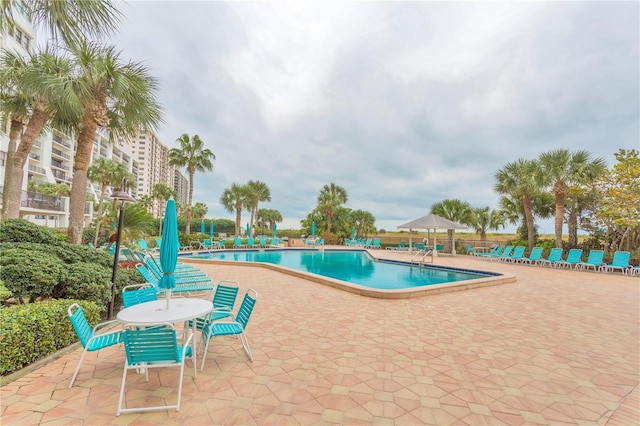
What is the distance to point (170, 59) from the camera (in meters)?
9.72

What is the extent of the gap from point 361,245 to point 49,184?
3708cm

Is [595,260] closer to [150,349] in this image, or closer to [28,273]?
[150,349]

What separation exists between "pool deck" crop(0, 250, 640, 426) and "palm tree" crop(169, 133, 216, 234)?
2008 cm

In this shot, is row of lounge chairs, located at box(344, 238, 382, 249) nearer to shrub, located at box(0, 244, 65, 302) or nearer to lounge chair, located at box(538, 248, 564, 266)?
lounge chair, located at box(538, 248, 564, 266)

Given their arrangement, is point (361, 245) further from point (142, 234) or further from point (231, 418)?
point (231, 418)

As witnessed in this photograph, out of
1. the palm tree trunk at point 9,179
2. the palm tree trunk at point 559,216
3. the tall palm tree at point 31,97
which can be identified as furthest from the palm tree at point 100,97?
the palm tree trunk at point 559,216

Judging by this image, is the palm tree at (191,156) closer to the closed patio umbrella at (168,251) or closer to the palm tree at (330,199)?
the palm tree at (330,199)

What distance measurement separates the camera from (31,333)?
9.67 ft

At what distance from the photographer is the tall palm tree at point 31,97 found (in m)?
5.99

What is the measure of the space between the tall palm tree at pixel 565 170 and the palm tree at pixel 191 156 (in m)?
22.8

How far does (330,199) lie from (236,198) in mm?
10530

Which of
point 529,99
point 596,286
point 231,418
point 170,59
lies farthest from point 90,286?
point 529,99

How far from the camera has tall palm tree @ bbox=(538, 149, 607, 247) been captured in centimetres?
1433

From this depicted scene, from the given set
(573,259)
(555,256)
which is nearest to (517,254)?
(555,256)
